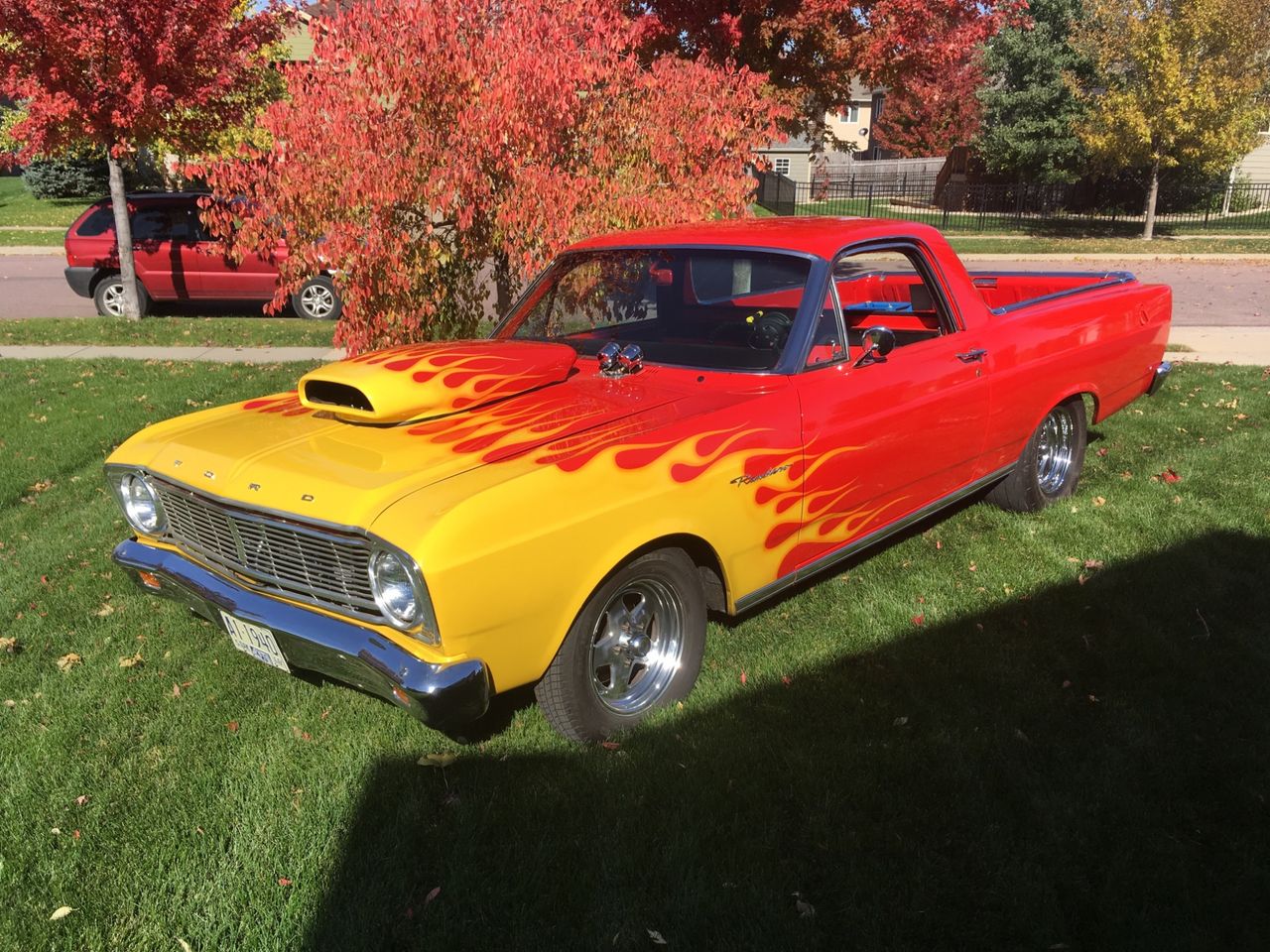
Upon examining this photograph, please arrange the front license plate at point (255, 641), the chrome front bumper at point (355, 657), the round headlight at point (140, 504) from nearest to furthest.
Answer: the chrome front bumper at point (355, 657) < the front license plate at point (255, 641) < the round headlight at point (140, 504)

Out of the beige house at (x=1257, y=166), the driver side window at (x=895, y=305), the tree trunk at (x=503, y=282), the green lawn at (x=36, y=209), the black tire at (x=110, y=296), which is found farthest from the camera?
the beige house at (x=1257, y=166)

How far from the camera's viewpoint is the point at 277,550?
10.3 feet

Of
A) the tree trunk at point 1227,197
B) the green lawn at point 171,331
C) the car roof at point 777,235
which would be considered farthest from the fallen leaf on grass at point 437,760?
the tree trunk at point 1227,197

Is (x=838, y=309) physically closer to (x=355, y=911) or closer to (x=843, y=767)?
(x=843, y=767)

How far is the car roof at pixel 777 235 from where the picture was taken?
415cm

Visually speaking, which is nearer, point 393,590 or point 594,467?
point 393,590

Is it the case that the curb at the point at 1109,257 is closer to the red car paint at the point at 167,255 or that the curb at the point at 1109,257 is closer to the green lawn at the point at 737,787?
the red car paint at the point at 167,255

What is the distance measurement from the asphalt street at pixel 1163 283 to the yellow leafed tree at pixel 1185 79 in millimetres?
3740

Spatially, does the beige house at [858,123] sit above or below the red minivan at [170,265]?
above

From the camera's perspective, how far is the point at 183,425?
12.3 ft

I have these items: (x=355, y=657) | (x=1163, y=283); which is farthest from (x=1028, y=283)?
(x=1163, y=283)

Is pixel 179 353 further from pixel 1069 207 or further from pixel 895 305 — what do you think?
pixel 1069 207

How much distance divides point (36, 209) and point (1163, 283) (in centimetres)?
3022

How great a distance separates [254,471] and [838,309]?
2.37 metres
